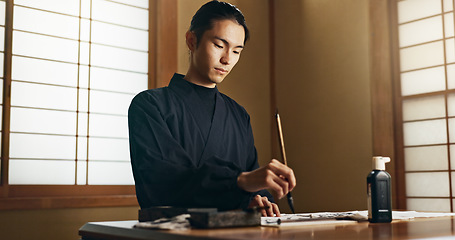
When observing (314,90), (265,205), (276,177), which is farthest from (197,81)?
(314,90)

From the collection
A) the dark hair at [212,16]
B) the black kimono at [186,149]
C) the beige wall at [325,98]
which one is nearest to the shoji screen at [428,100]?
the beige wall at [325,98]

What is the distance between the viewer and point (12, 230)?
3340 millimetres

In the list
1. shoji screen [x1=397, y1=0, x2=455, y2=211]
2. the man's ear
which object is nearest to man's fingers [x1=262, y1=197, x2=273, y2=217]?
the man's ear

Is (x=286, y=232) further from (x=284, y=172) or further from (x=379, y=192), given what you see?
(x=379, y=192)

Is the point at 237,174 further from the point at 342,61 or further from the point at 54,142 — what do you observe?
the point at 342,61

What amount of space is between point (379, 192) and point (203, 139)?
65cm

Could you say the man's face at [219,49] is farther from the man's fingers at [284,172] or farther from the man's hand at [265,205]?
the man's fingers at [284,172]

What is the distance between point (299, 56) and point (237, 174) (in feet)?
11.8

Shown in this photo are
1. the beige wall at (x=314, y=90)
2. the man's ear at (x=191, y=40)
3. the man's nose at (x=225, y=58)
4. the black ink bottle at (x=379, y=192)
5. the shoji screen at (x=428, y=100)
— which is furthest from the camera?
the beige wall at (x=314, y=90)

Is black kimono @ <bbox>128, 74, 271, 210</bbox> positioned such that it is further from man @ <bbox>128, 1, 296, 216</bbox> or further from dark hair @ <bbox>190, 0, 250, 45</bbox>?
dark hair @ <bbox>190, 0, 250, 45</bbox>

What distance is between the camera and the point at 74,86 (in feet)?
12.6

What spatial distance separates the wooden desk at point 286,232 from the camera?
108 cm

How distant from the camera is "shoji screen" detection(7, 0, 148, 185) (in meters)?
3.60

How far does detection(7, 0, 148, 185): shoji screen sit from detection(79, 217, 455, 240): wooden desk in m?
2.42
